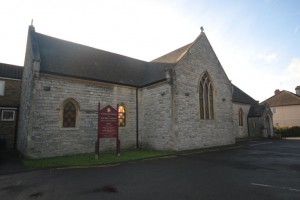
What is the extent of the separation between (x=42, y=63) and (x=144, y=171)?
11225 millimetres

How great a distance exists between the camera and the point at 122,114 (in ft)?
61.0

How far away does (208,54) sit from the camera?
20.4m

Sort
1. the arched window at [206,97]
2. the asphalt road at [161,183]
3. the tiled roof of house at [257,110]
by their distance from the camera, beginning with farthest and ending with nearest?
the tiled roof of house at [257,110]
the arched window at [206,97]
the asphalt road at [161,183]

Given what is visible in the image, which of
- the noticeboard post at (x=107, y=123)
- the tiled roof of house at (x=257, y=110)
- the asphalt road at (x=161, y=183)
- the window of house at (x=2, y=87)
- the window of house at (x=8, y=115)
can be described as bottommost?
the asphalt road at (x=161, y=183)

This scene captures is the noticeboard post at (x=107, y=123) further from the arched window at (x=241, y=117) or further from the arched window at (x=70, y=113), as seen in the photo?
the arched window at (x=241, y=117)

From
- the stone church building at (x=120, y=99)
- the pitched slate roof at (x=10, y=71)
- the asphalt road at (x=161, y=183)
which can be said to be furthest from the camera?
the pitched slate roof at (x=10, y=71)

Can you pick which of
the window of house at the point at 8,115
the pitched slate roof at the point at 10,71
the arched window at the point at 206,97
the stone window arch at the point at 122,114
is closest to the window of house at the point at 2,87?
the pitched slate roof at the point at 10,71

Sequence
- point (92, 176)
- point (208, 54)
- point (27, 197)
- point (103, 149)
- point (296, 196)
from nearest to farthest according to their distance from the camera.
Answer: point (296, 196) → point (27, 197) → point (92, 176) → point (103, 149) → point (208, 54)

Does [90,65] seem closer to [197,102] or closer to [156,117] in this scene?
[156,117]

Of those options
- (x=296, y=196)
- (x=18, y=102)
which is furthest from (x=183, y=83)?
(x=18, y=102)

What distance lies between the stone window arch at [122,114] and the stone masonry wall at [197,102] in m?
4.83

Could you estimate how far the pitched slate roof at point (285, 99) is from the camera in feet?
138

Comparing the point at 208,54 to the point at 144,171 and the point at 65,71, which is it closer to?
the point at 65,71

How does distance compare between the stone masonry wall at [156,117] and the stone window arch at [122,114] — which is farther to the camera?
the stone window arch at [122,114]
